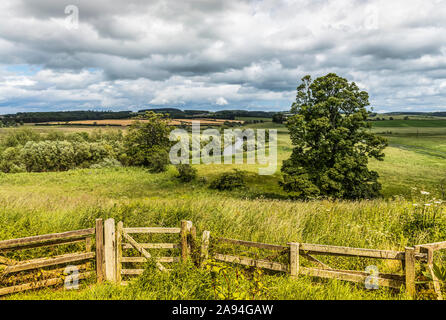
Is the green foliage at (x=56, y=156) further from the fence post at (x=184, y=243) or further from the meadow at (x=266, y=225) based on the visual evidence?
the fence post at (x=184, y=243)

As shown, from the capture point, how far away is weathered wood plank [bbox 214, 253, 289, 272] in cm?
635

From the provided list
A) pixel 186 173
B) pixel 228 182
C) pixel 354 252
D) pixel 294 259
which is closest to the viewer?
pixel 354 252

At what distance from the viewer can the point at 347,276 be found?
232 inches

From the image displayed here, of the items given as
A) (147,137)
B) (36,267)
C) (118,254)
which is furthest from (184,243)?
(147,137)

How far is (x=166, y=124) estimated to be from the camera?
6550cm

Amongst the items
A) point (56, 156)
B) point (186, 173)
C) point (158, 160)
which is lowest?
point (186, 173)

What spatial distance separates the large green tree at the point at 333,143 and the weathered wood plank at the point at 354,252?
19845mm

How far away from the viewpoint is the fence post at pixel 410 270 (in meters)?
5.33

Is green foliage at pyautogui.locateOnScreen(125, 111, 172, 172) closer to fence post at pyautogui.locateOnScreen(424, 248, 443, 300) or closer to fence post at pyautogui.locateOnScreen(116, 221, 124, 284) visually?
fence post at pyautogui.locateOnScreen(116, 221, 124, 284)

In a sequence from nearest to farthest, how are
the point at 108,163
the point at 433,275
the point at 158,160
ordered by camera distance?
the point at 433,275
the point at 158,160
the point at 108,163

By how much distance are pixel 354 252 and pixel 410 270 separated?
1.01 m

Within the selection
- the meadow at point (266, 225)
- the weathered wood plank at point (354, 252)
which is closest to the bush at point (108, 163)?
the meadow at point (266, 225)

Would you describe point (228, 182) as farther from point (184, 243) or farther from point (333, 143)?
point (184, 243)

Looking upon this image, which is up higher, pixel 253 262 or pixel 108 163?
pixel 253 262
